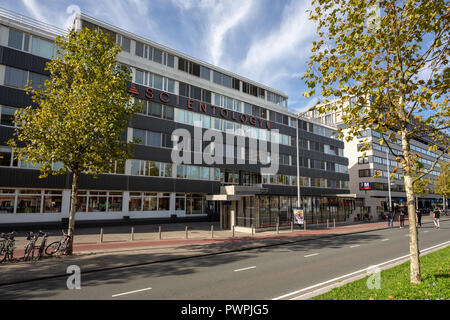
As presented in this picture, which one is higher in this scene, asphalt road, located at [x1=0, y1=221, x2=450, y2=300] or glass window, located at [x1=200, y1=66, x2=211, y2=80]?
glass window, located at [x1=200, y1=66, x2=211, y2=80]

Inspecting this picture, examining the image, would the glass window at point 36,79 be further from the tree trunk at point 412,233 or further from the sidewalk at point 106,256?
the tree trunk at point 412,233

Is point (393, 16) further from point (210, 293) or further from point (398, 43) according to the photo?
point (210, 293)

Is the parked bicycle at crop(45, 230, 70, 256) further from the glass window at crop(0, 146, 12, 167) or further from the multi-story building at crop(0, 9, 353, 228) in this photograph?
the glass window at crop(0, 146, 12, 167)

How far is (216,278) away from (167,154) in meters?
24.5

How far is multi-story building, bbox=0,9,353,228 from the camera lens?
24109 millimetres

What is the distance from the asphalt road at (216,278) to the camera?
8000 mm

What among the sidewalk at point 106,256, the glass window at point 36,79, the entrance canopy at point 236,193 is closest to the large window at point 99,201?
the sidewalk at point 106,256

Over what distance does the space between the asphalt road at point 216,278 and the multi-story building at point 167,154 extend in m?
12.5

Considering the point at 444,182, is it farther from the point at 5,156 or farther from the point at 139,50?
the point at 5,156

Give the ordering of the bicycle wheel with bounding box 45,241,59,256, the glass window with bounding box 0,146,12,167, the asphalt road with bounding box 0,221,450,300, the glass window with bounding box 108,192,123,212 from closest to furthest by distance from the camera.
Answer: the asphalt road with bounding box 0,221,450,300, the bicycle wheel with bounding box 45,241,59,256, the glass window with bounding box 0,146,12,167, the glass window with bounding box 108,192,123,212

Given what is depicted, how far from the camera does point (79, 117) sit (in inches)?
546

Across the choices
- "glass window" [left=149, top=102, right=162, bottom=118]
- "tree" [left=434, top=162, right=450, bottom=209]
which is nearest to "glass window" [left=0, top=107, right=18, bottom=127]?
"glass window" [left=149, top=102, right=162, bottom=118]

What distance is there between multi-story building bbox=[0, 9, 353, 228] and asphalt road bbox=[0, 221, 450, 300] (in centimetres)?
1255

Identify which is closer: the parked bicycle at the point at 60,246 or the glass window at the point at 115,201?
the parked bicycle at the point at 60,246
